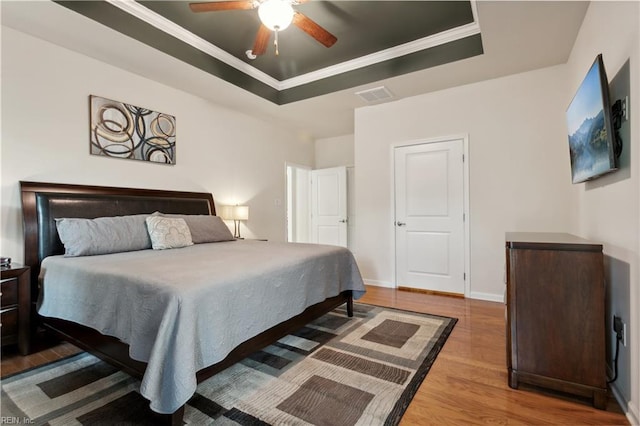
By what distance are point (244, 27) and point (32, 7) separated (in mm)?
1582

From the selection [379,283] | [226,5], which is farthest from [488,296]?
[226,5]

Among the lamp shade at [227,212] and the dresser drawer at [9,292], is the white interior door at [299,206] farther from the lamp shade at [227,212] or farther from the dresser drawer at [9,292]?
the dresser drawer at [9,292]

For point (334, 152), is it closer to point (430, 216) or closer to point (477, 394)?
point (430, 216)

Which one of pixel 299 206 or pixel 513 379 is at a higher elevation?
pixel 299 206

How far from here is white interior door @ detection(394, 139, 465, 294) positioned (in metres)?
3.75

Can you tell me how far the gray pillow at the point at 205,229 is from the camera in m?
3.23

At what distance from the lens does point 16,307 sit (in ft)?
7.15

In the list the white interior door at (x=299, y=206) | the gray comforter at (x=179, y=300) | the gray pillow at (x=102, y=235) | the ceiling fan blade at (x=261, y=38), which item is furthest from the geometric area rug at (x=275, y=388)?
the white interior door at (x=299, y=206)

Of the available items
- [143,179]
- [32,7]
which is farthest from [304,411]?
[32,7]

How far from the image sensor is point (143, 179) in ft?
11.1

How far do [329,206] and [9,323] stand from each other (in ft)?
15.2

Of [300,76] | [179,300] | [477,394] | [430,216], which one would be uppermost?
[300,76]

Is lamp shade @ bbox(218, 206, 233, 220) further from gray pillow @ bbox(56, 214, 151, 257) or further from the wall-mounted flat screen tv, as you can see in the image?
the wall-mounted flat screen tv

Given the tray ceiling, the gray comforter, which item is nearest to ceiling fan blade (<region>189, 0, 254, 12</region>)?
the tray ceiling
